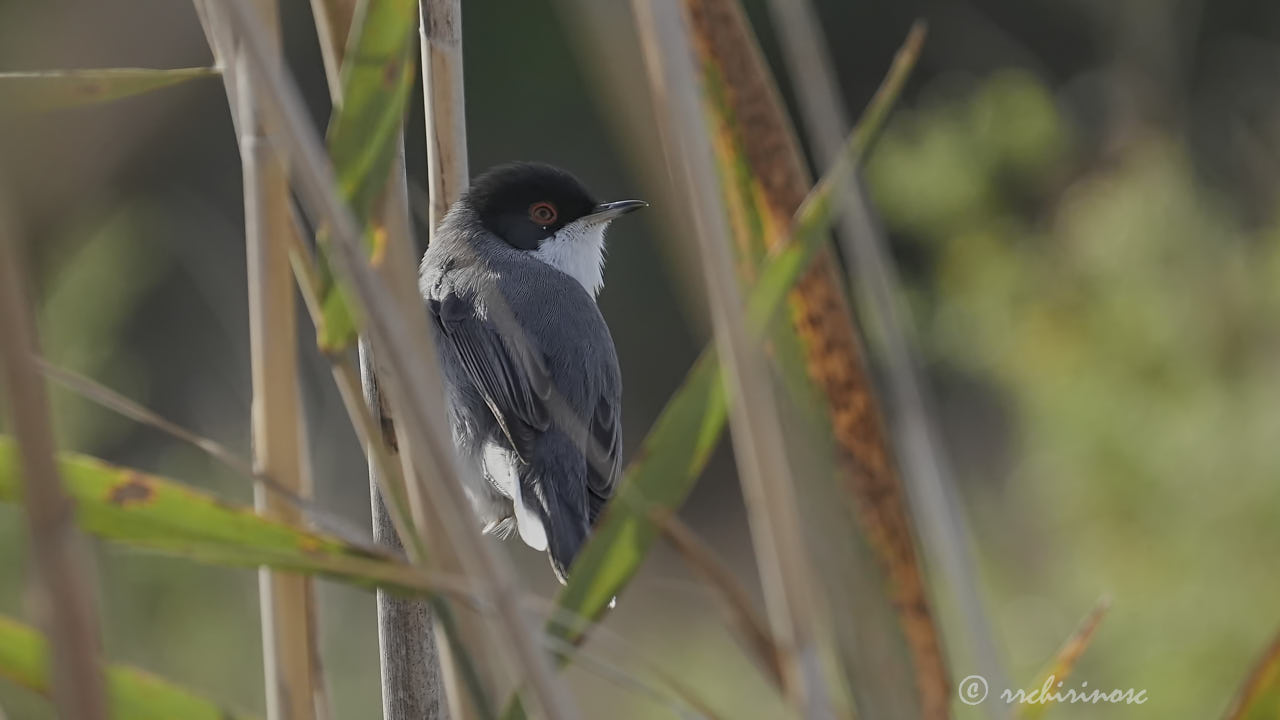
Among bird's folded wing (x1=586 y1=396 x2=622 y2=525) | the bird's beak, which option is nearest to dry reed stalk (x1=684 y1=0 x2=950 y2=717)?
bird's folded wing (x1=586 y1=396 x2=622 y2=525)

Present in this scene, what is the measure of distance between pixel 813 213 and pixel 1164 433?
10.3ft

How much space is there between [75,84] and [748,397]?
2.60 ft

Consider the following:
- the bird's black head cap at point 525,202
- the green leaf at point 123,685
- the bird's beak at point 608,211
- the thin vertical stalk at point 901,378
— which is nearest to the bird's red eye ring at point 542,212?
the bird's black head cap at point 525,202

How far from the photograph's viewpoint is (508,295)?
294 centimetres

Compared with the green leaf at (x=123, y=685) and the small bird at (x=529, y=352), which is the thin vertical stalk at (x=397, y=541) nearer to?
the green leaf at (x=123, y=685)

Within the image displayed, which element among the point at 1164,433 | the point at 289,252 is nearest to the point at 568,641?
the point at 289,252

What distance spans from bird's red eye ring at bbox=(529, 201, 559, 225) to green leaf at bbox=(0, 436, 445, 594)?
7.87 feet

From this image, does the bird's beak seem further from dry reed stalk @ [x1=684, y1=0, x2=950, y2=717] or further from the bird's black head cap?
dry reed stalk @ [x1=684, y1=0, x2=950, y2=717]

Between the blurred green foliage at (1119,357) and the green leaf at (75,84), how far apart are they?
126 inches

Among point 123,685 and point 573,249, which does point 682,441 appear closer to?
point 123,685

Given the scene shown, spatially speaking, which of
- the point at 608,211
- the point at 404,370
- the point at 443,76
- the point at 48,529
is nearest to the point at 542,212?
the point at 608,211

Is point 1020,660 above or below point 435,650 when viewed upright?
below

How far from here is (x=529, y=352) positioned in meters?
2.71

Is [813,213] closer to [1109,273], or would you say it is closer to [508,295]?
[508,295]
